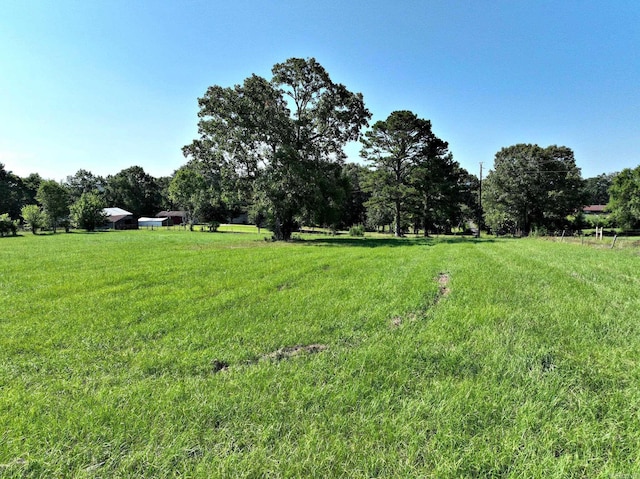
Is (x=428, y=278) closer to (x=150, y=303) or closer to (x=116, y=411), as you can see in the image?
(x=150, y=303)

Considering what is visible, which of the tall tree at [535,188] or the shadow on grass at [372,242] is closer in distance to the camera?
the shadow on grass at [372,242]

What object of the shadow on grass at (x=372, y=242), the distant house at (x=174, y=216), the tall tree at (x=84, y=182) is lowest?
the shadow on grass at (x=372, y=242)

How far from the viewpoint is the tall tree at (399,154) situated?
122ft

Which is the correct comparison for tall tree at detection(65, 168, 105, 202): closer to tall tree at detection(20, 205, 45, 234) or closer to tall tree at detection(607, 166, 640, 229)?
tall tree at detection(20, 205, 45, 234)

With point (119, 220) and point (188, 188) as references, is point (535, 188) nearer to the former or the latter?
point (188, 188)

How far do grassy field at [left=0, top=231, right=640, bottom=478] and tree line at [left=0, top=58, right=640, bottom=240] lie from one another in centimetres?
1913

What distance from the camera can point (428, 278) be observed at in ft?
30.1

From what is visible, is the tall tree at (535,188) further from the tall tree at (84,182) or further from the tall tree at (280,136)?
A: the tall tree at (84,182)

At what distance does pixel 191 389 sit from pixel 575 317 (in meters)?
6.01

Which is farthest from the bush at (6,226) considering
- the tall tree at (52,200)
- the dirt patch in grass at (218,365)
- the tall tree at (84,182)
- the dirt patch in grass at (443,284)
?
the tall tree at (84,182)

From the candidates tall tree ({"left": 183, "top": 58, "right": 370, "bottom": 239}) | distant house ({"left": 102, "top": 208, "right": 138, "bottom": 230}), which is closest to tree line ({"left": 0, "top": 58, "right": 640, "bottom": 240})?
tall tree ({"left": 183, "top": 58, "right": 370, "bottom": 239})

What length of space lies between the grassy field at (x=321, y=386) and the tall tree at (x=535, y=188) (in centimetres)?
4578

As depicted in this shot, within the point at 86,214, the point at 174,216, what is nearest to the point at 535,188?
the point at 86,214

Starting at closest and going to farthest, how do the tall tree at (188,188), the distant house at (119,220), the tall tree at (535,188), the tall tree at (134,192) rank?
the tall tree at (535,188), the tall tree at (188,188), the distant house at (119,220), the tall tree at (134,192)
